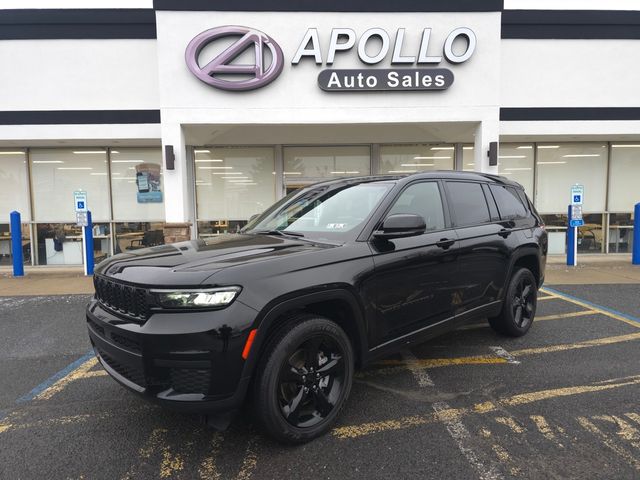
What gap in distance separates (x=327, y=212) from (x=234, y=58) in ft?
23.1

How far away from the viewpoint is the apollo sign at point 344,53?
898cm

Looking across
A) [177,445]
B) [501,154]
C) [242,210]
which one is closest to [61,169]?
[242,210]

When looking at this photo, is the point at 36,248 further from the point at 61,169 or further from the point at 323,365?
the point at 323,365

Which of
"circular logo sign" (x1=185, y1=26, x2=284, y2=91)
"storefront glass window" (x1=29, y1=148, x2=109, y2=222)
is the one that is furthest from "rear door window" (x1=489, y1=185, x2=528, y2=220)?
"storefront glass window" (x1=29, y1=148, x2=109, y2=222)

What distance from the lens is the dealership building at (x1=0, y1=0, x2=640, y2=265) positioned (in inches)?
361

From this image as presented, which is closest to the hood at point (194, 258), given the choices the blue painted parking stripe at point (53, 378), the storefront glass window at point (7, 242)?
the blue painted parking stripe at point (53, 378)

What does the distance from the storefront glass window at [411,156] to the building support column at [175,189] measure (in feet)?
18.4

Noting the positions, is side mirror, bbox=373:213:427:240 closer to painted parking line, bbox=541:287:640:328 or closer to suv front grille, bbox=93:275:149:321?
suv front grille, bbox=93:275:149:321

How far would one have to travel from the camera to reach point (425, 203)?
3.74 meters

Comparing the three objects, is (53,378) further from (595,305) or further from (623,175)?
(623,175)

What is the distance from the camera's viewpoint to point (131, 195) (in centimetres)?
1155

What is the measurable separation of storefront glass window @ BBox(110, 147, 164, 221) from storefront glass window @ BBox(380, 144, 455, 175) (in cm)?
643

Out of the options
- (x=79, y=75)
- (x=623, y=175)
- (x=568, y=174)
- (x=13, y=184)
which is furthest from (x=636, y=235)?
(x=13, y=184)

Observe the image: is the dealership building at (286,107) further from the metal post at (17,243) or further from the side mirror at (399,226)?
the side mirror at (399,226)
